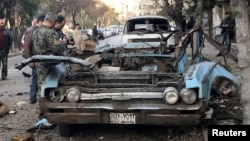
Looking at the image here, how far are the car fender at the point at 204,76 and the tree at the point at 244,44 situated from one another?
1.72 feet

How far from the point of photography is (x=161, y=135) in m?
6.05

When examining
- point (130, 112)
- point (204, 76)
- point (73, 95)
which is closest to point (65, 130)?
point (73, 95)

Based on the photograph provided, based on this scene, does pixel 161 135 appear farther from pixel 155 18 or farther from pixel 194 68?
pixel 155 18

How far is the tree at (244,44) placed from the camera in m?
5.17

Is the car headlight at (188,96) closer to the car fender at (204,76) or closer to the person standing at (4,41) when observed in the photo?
the car fender at (204,76)

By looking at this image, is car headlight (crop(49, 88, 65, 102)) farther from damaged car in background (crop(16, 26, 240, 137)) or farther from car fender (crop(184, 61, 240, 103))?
car fender (crop(184, 61, 240, 103))

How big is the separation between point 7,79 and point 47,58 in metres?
8.01

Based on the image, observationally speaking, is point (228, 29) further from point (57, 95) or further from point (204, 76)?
point (57, 95)

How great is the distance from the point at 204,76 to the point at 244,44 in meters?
0.75

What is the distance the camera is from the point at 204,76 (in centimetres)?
573

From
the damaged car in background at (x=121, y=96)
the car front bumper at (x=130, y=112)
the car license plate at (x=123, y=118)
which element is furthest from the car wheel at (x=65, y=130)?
the car license plate at (x=123, y=118)

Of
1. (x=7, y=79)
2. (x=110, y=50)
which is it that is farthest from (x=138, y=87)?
(x=7, y=79)

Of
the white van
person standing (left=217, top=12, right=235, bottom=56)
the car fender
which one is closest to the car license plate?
the car fender

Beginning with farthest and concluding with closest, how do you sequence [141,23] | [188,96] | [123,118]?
[141,23]
[123,118]
[188,96]
